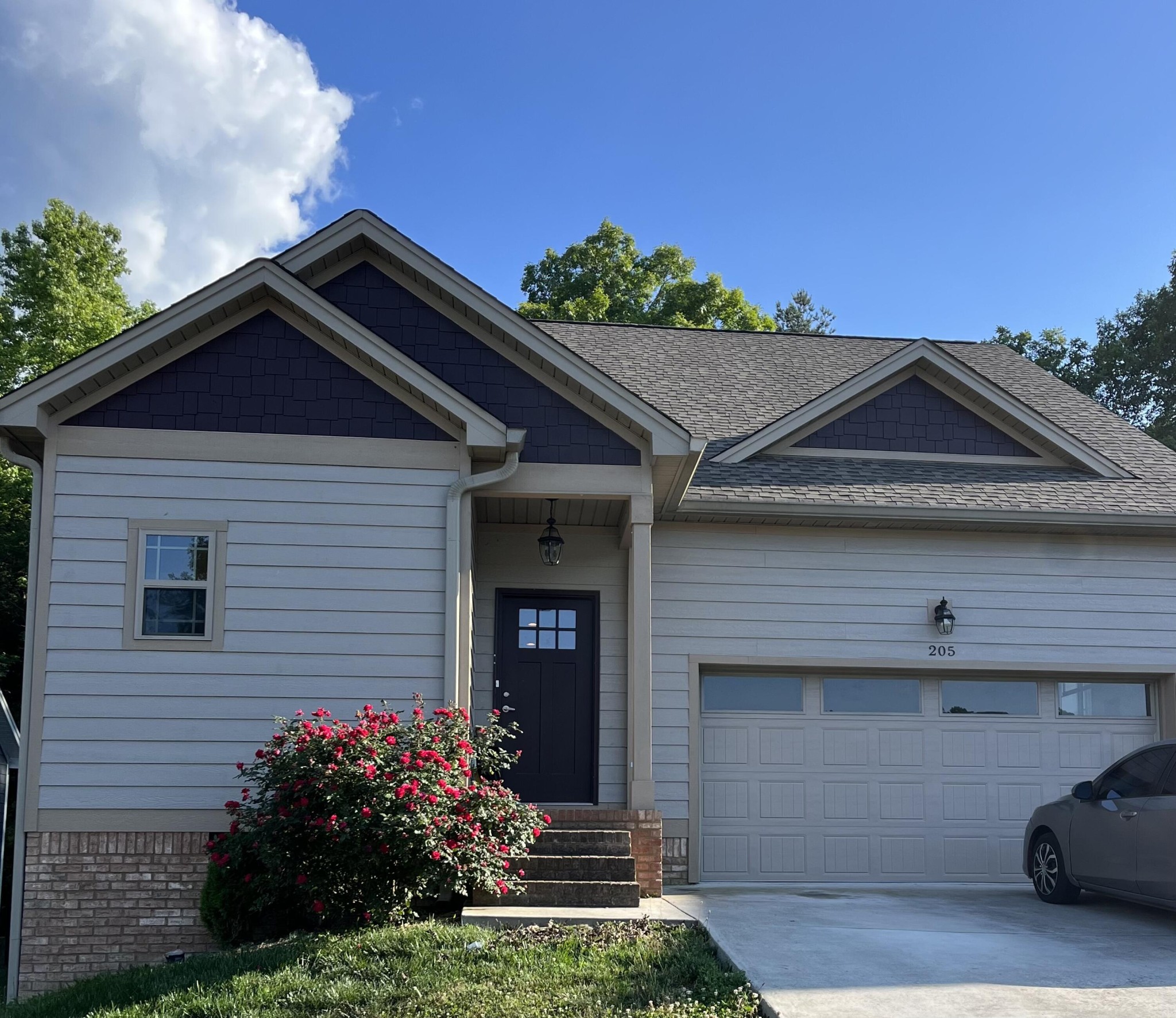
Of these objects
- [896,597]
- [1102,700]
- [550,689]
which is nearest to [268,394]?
[550,689]

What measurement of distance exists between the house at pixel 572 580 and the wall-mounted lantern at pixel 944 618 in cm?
3

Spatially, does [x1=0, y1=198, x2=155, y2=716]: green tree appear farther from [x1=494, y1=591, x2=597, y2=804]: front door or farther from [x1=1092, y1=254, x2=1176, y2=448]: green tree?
[x1=1092, y1=254, x2=1176, y2=448]: green tree

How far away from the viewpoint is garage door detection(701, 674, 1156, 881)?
1216 cm

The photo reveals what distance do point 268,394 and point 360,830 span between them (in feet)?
12.7

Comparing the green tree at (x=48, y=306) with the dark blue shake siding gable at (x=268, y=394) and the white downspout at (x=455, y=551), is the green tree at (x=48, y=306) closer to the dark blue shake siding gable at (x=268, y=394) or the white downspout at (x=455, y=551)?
the dark blue shake siding gable at (x=268, y=394)

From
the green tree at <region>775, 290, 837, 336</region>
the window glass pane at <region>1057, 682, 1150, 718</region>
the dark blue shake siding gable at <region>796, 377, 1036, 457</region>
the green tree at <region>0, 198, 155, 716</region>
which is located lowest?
the window glass pane at <region>1057, 682, 1150, 718</region>

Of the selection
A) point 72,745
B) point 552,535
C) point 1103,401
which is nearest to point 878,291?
point 1103,401

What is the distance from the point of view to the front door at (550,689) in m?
12.0

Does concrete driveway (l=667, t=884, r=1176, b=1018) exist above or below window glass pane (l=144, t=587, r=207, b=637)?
below

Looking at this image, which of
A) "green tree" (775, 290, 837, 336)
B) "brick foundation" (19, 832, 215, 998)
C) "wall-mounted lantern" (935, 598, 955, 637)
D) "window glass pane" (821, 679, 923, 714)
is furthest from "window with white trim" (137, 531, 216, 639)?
"green tree" (775, 290, 837, 336)

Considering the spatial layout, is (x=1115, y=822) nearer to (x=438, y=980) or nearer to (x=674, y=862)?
(x=674, y=862)

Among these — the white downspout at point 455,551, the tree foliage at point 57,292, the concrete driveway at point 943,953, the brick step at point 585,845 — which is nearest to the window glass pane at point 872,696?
the concrete driveway at point 943,953

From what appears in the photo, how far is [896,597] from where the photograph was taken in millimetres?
12453

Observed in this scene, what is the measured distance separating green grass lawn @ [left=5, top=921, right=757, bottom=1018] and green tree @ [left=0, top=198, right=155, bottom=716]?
1441 cm
